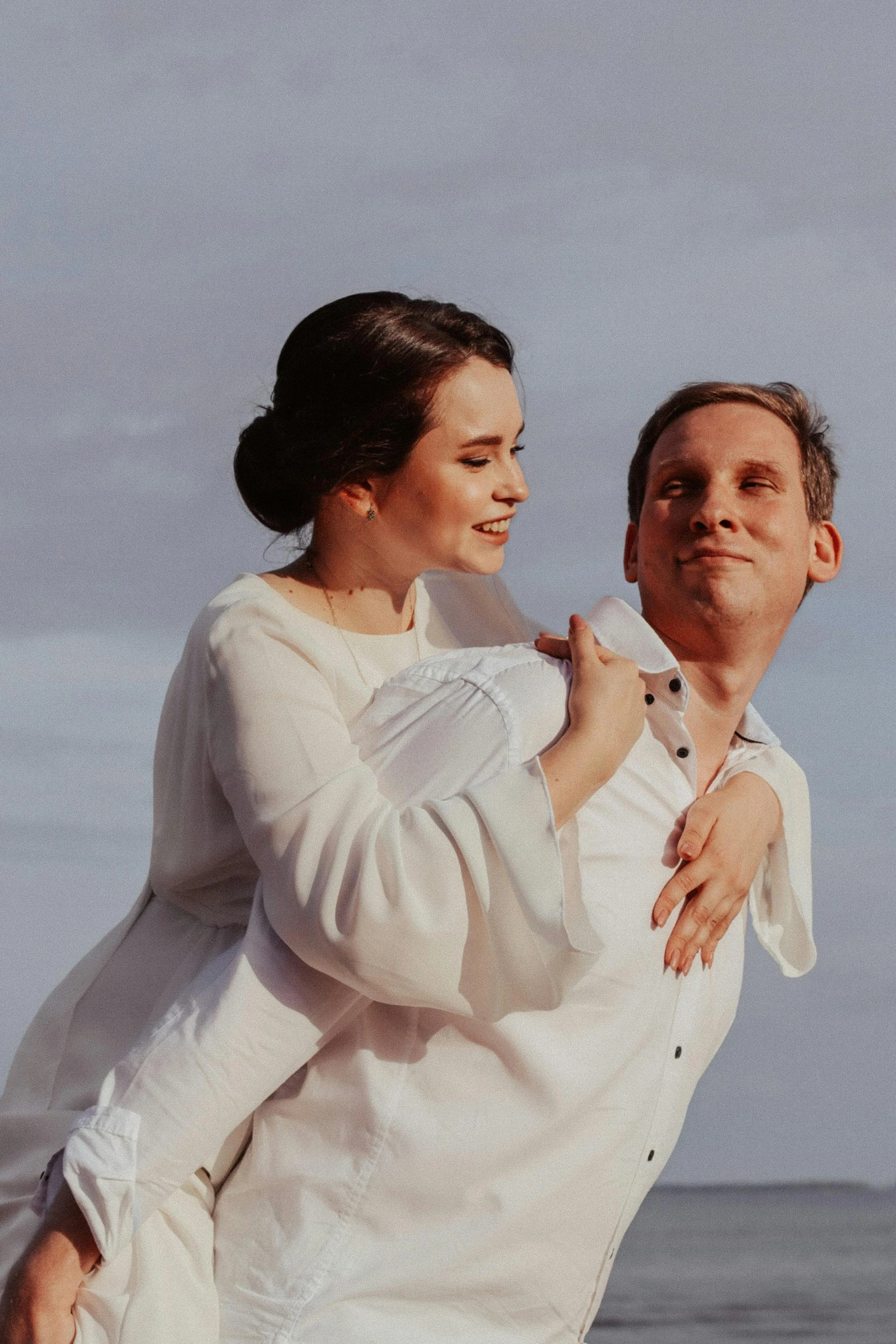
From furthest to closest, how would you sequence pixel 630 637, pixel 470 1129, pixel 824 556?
pixel 824 556 < pixel 630 637 < pixel 470 1129

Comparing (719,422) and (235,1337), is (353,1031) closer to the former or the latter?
(235,1337)

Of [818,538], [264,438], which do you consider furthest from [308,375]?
[818,538]

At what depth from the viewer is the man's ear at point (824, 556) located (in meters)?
3.31

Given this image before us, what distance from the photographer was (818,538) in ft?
10.9

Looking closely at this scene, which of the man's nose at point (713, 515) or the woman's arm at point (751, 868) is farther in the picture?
the man's nose at point (713, 515)

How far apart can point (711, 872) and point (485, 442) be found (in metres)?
1.16

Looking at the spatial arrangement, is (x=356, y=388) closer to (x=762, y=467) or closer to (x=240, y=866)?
(x=762, y=467)

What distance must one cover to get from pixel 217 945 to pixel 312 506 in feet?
3.59

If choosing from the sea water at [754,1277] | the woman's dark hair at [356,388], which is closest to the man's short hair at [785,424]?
the woman's dark hair at [356,388]

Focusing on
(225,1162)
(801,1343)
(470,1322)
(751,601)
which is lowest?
(801,1343)

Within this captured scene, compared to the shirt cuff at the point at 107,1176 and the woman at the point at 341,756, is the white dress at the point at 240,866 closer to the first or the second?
the woman at the point at 341,756

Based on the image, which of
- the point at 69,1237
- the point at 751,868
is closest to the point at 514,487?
the point at 751,868

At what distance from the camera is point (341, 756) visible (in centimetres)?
261

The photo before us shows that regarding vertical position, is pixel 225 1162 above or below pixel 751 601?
below
